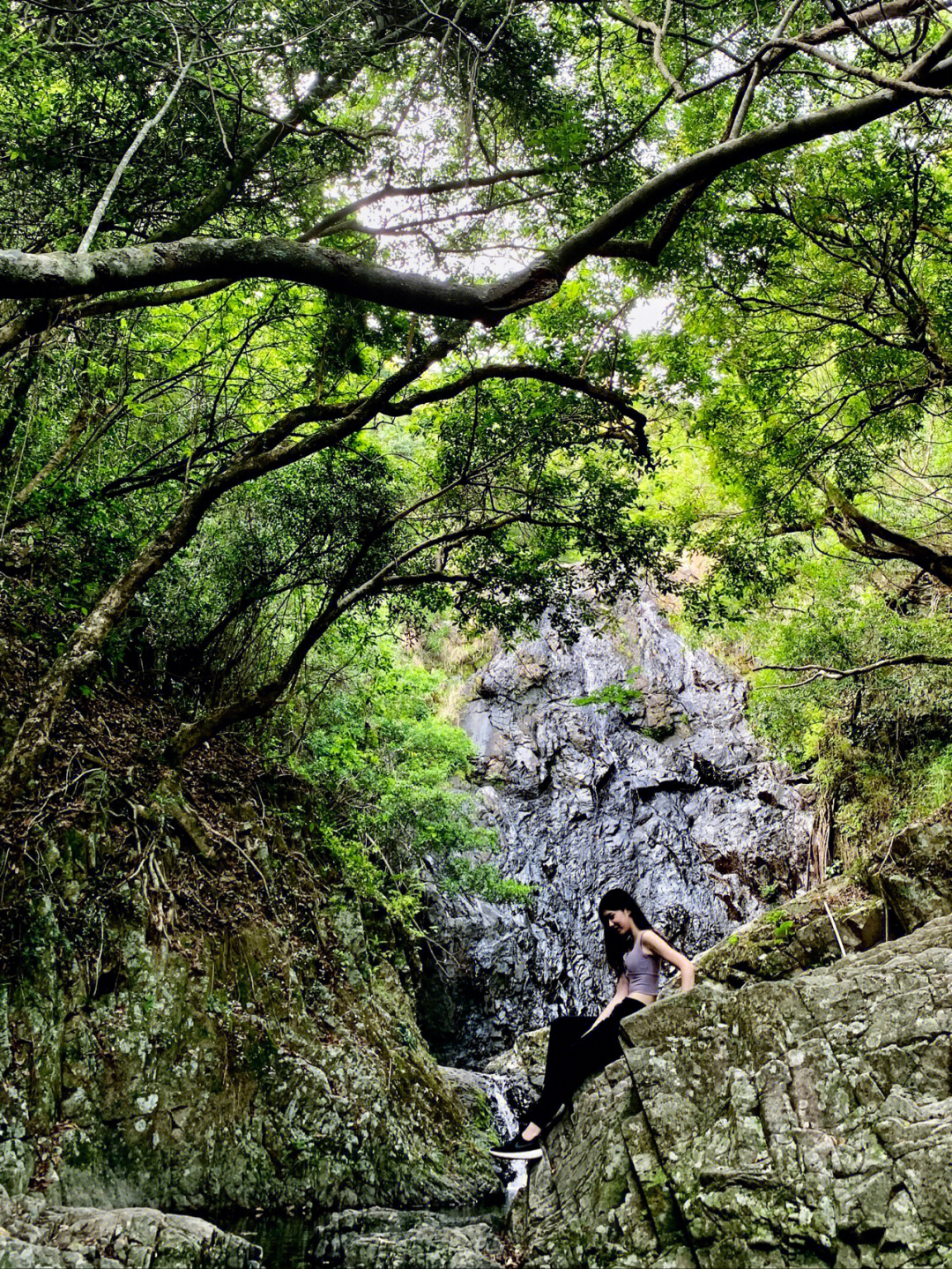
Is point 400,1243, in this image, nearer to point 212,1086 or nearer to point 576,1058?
point 212,1086

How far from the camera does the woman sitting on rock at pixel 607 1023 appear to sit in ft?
15.6

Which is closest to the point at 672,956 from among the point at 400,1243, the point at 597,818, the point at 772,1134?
the point at 772,1134

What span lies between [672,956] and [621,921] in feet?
1.27

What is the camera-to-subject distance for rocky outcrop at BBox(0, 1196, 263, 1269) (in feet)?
11.7

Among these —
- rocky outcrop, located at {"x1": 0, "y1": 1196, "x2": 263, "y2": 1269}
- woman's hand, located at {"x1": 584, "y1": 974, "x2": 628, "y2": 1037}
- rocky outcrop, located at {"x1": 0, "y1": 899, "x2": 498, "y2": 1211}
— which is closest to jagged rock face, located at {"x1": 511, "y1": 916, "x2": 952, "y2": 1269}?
woman's hand, located at {"x1": 584, "y1": 974, "x2": 628, "y2": 1037}

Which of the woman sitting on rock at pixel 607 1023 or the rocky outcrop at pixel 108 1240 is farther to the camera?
the woman sitting on rock at pixel 607 1023

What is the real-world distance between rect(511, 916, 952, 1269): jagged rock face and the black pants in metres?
0.09

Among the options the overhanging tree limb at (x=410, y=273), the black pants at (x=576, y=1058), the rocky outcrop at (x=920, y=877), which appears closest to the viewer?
the overhanging tree limb at (x=410, y=273)

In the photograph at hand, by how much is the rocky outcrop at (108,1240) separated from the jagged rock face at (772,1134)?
1783 millimetres

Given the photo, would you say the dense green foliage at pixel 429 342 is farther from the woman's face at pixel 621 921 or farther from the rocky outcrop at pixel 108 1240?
the woman's face at pixel 621 921

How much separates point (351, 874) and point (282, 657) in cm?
299

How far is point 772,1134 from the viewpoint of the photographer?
395 cm

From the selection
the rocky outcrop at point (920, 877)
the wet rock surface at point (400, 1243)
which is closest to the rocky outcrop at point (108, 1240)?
the wet rock surface at point (400, 1243)

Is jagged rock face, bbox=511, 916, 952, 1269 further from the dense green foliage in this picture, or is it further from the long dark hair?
the dense green foliage
